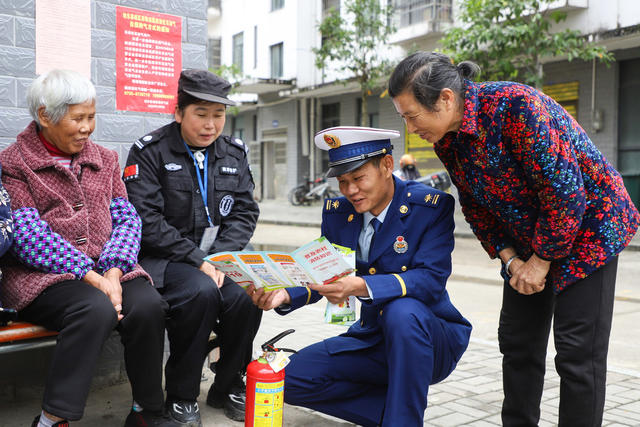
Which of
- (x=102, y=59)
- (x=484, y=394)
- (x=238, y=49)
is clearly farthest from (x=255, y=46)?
(x=484, y=394)

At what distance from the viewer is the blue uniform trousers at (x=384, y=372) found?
254cm

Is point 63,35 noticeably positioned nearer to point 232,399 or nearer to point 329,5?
point 232,399

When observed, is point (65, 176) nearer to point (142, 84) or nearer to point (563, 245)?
point (142, 84)

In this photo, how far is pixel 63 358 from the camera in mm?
2695

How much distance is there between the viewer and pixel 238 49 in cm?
2903

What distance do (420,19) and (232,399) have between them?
1820cm

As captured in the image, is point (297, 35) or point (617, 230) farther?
point (297, 35)

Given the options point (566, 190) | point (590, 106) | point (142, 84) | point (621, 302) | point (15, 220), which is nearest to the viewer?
point (566, 190)

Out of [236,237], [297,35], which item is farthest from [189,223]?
[297,35]

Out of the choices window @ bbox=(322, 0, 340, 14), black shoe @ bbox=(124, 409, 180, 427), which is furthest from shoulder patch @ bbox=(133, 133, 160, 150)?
window @ bbox=(322, 0, 340, 14)

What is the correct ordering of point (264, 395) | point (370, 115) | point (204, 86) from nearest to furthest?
1. point (264, 395)
2. point (204, 86)
3. point (370, 115)

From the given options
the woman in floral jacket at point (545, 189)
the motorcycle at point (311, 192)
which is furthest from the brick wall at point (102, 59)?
the motorcycle at point (311, 192)

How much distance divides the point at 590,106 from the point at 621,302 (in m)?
9.79

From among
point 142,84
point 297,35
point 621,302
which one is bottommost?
point 621,302
